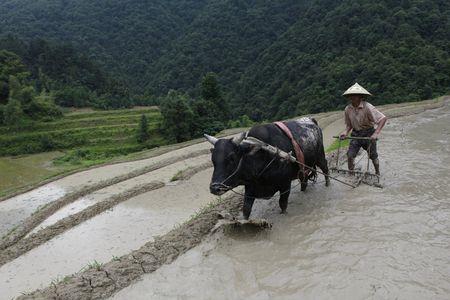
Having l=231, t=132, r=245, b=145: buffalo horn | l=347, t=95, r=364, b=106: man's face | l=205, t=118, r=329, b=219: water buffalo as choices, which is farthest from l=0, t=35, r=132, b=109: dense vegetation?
l=231, t=132, r=245, b=145: buffalo horn

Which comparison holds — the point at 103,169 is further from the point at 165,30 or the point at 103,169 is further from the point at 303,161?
the point at 165,30

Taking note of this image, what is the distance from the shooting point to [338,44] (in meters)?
48.6

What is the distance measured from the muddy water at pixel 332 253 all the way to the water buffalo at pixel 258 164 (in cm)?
61

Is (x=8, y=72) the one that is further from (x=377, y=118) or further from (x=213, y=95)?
(x=377, y=118)

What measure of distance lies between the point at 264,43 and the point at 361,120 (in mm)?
67549

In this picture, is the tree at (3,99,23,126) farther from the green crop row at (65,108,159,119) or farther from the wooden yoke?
the wooden yoke

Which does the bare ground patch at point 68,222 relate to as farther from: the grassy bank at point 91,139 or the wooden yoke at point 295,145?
the grassy bank at point 91,139

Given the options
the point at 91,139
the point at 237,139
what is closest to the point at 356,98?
the point at 237,139

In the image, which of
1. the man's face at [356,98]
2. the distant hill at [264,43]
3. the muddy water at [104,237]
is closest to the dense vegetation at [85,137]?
the distant hill at [264,43]

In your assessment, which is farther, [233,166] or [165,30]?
[165,30]

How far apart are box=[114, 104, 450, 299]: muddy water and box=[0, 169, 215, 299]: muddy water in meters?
2.28

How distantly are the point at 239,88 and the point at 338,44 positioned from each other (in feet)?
57.3

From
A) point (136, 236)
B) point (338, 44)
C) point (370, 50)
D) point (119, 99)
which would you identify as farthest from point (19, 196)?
point (119, 99)

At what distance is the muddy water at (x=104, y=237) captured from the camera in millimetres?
7383
